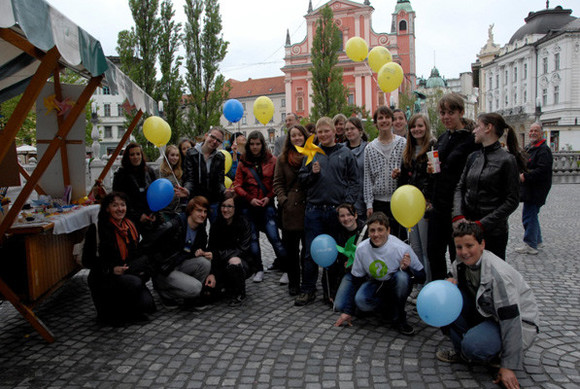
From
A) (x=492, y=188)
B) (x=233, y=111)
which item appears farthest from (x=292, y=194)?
(x=233, y=111)

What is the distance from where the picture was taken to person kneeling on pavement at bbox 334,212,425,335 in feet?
13.8

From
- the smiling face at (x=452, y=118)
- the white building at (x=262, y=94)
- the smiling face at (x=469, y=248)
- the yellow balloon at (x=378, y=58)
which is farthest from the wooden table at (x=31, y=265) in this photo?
the white building at (x=262, y=94)

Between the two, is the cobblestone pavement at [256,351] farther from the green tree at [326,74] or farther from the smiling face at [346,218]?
→ the green tree at [326,74]

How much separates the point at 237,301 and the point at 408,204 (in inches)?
88.6

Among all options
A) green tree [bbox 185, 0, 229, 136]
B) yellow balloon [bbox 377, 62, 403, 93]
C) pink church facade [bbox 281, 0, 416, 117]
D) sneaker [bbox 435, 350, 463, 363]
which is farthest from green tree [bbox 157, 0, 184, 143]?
pink church facade [bbox 281, 0, 416, 117]

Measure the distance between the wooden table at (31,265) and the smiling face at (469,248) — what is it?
12.1 feet

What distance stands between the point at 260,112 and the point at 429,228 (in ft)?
15.3

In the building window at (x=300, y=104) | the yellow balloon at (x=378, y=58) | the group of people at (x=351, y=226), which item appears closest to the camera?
the group of people at (x=351, y=226)

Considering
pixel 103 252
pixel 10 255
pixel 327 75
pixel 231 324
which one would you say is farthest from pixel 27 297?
pixel 327 75

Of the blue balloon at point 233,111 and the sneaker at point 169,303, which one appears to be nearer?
the sneaker at point 169,303

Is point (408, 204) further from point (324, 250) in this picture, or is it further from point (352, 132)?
point (352, 132)

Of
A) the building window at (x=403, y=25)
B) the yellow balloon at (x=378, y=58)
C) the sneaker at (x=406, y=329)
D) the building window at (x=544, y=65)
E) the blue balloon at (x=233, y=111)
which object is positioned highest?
the building window at (x=403, y=25)

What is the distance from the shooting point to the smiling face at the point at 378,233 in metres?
4.29

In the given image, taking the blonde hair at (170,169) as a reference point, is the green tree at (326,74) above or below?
above
